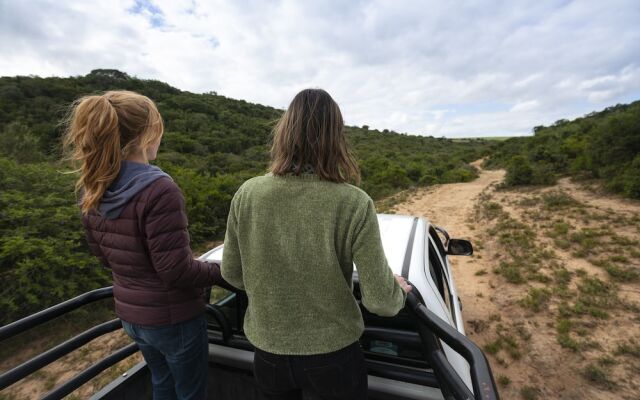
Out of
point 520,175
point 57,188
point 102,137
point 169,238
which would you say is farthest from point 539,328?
point 520,175

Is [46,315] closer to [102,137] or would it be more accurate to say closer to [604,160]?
[102,137]

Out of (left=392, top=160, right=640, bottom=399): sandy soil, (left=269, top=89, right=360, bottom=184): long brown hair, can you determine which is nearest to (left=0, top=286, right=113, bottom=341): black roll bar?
(left=269, top=89, right=360, bottom=184): long brown hair

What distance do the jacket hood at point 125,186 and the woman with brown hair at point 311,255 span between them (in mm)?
366

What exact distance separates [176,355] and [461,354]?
1174mm

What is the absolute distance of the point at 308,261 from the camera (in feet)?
3.45

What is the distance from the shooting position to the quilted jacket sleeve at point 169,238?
1213mm

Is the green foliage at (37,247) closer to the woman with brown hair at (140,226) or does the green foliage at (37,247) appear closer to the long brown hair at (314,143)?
the woman with brown hair at (140,226)

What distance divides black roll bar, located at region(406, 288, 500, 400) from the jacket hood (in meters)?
1.15

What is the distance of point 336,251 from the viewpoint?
3.57ft

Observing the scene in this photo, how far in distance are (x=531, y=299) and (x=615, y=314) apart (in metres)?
0.93

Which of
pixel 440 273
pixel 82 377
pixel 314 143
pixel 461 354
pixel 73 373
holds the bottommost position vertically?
pixel 73 373

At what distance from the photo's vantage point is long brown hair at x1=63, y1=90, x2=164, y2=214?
49.1 inches

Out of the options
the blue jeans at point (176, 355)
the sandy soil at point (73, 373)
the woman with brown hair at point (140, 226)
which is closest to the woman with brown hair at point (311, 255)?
the woman with brown hair at point (140, 226)

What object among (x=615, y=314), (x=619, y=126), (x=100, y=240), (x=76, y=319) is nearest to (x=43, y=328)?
(x=76, y=319)
